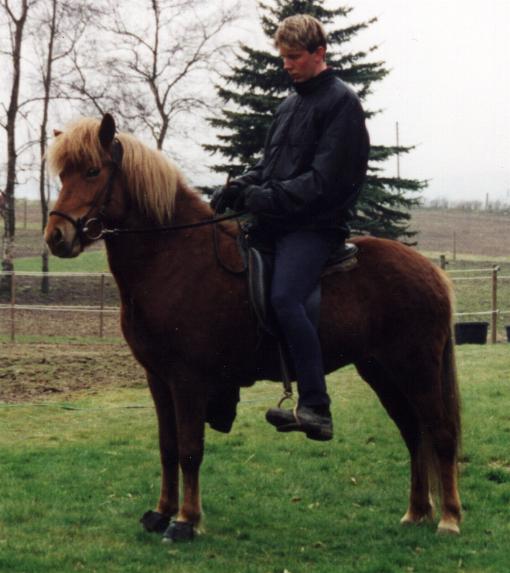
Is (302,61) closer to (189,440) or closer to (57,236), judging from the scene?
(57,236)

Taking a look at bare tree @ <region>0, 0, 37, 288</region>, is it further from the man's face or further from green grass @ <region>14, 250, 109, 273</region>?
the man's face

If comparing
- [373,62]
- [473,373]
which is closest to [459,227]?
[373,62]

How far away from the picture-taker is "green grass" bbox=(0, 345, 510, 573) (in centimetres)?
481

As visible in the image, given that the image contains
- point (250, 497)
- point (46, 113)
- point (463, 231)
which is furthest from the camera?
point (463, 231)

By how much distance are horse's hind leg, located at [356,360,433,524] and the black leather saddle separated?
82cm

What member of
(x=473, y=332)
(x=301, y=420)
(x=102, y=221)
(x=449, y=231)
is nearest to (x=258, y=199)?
(x=102, y=221)

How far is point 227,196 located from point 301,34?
1031mm

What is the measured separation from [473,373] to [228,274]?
26.0ft

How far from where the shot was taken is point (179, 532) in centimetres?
511

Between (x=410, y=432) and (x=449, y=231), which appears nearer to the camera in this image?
(x=410, y=432)

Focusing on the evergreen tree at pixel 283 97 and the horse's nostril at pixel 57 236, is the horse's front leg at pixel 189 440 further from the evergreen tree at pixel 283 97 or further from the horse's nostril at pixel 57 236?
the evergreen tree at pixel 283 97

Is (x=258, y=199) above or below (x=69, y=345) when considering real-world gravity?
above

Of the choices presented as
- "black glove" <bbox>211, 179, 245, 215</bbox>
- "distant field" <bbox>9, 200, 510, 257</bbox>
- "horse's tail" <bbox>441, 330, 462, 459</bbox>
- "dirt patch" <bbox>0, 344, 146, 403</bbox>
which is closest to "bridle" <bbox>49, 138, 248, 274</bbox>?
"black glove" <bbox>211, 179, 245, 215</bbox>

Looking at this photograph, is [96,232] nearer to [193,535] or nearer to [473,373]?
[193,535]
